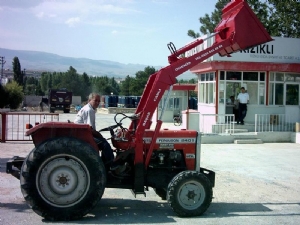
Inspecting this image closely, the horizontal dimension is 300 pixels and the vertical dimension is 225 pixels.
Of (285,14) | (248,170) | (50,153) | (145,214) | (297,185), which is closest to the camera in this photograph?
(50,153)

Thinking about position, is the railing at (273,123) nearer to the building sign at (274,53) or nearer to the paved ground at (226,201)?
the building sign at (274,53)

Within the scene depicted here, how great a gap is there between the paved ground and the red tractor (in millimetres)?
337

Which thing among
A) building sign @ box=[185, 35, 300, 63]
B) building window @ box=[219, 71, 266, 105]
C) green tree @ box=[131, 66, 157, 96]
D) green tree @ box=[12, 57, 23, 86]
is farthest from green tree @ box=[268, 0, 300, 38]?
green tree @ box=[12, 57, 23, 86]

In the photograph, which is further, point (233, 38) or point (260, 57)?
point (260, 57)

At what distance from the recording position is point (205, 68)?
19969mm

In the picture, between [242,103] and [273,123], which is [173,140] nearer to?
[242,103]

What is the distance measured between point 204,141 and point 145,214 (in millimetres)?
10508

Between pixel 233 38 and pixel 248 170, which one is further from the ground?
pixel 233 38

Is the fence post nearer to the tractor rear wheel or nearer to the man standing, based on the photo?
the tractor rear wheel

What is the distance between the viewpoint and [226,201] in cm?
780

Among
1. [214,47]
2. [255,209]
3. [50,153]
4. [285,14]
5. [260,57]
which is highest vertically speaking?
[285,14]

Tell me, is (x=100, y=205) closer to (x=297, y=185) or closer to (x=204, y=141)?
(x=297, y=185)

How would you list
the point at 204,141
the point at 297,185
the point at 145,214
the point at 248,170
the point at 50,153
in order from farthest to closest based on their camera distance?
the point at 204,141 < the point at 248,170 < the point at 297,185 < the point at 145,214 < the point at 50,153

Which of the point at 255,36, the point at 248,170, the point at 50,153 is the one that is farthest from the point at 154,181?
the point at 248,170
